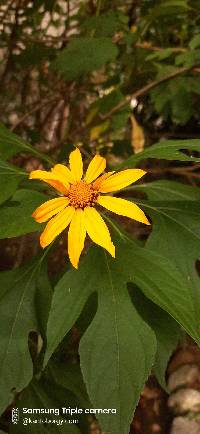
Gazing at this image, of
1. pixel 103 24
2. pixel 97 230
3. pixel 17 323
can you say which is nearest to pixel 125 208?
pixel 97 230

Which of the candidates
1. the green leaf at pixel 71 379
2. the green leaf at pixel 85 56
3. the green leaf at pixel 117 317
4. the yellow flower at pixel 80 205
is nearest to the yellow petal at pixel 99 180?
the yellow flower at pixel 80 205

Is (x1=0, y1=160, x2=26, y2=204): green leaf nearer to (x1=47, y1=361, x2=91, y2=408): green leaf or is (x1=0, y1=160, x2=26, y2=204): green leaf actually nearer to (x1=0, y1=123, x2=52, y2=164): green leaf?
(x1=0, y1=123, x2=52, y2=164): green leaf

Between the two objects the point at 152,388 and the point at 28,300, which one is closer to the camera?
the point at 28,300

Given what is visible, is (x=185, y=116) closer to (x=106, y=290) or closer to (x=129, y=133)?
(x=129, y=133)

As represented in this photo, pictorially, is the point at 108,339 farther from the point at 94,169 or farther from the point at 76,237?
the point at 94,169

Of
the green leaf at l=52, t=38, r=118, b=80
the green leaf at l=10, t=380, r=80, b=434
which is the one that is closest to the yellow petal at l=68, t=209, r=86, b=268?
the green leaf at l=10, t=380, r=80, b=434

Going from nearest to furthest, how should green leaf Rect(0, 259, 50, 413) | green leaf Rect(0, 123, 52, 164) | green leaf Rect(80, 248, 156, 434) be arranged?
green leaf Rect(80, 248, 156, 434)
green leaf Rect(0, 259, 50, 413)
green leaf Rect(0, 123, 52, 164)

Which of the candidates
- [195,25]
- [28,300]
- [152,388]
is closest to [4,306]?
[28,300]
